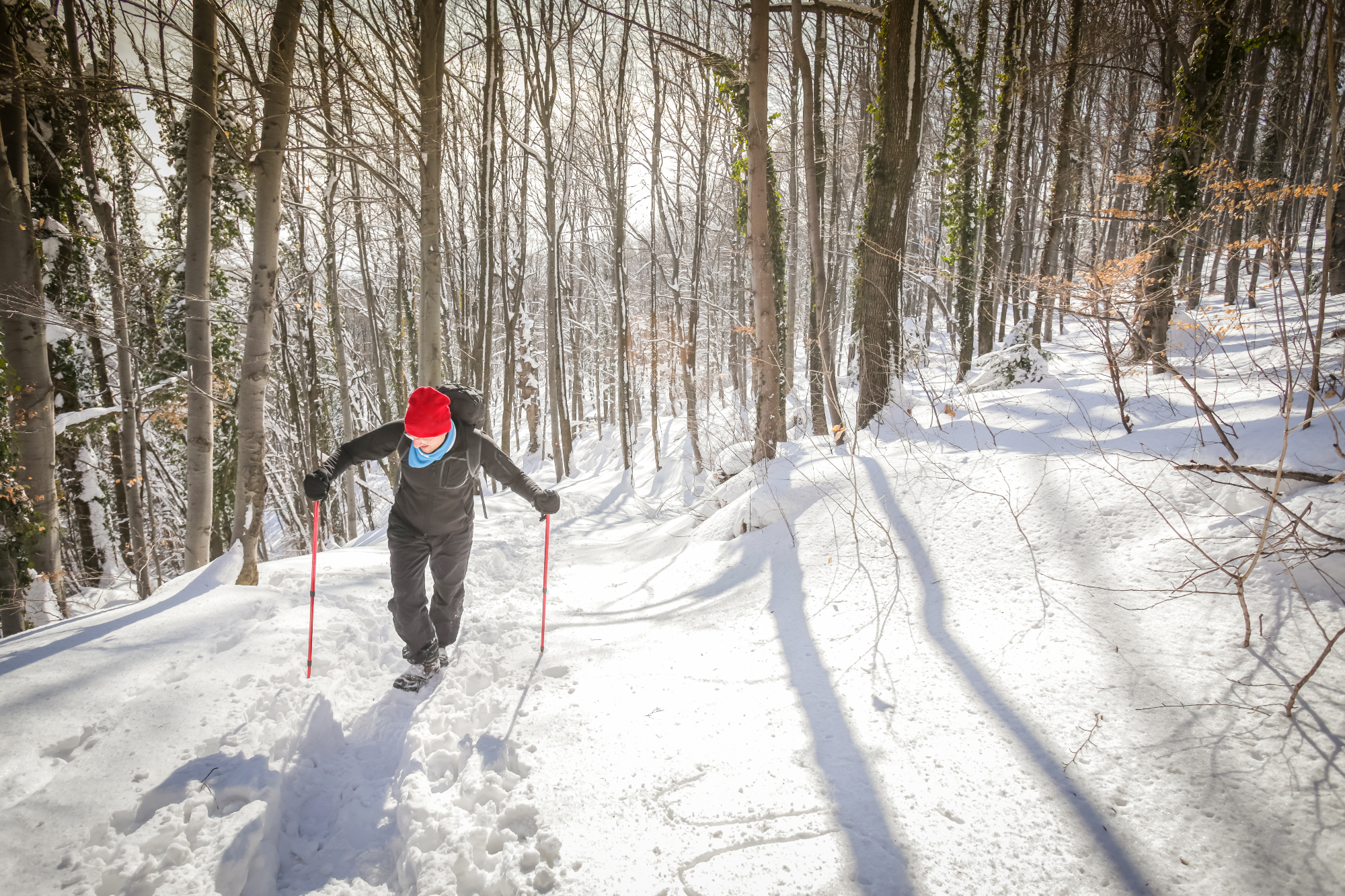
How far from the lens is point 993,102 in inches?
463

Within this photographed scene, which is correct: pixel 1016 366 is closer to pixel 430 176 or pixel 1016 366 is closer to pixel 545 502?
pixel 545 502

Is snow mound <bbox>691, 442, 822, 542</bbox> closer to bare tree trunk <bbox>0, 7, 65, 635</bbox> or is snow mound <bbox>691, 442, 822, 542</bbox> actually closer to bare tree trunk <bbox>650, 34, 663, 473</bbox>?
bare tree trunk <bbox>0, 7, 65, 635</bbox>

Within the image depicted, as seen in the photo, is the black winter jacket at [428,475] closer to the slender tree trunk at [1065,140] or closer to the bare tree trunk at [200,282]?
the bare tree trunk at [200,282]

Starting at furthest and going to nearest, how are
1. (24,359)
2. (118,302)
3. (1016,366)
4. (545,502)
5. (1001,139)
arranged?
1. (1001,139)
2. (1016,366)
3. (118,302)
4. (24,359)
5. (545,502)

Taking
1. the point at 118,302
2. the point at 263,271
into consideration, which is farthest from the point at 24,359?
the point at 263,271

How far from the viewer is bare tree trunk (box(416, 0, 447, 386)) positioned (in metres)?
6.17

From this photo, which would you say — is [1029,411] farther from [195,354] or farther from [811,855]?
[195,354]

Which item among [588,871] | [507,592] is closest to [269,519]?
[507,592]

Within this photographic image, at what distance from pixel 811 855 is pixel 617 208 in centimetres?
1438

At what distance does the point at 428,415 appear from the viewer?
10.2 feet

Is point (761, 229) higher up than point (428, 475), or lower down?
higher up

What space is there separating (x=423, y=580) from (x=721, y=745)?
2.12 m

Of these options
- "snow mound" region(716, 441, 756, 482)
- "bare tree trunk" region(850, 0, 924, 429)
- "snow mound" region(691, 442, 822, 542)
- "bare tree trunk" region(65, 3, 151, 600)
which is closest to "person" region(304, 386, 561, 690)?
"snow mound" region(691, 442, 822, 542)

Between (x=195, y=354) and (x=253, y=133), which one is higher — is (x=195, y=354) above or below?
below
